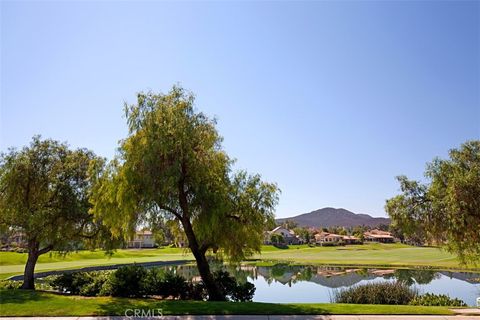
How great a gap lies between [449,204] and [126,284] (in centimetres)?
1478

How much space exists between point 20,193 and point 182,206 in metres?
10.8

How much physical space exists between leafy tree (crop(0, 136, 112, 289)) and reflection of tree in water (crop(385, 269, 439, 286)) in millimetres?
28080

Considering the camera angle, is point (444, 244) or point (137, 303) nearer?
point (137, 303)

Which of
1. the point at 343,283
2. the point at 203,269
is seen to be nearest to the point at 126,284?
the point at 203,269

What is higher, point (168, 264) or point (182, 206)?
point (182, 206)

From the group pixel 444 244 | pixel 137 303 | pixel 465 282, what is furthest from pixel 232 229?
pixel 465 282

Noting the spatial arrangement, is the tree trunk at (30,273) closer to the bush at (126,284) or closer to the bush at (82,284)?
the bush at (82,284)

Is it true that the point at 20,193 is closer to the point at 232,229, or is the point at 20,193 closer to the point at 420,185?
the point at 232,229

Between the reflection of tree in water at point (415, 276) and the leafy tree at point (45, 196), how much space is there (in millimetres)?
28080

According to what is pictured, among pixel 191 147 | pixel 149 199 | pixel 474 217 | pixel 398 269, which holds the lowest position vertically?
pixel 398 269

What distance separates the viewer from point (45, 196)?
22359mm

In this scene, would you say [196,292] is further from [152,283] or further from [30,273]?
[30,273]

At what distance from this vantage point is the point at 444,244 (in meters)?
18.2

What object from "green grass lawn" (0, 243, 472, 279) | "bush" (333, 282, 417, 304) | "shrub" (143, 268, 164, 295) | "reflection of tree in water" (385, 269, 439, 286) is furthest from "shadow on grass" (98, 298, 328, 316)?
"reflection of tree in water" (385, 269, 439, 286)
